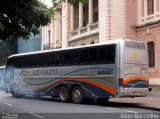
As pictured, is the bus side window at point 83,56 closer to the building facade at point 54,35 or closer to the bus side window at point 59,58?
the bus side window at point 59,58

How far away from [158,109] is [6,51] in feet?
214

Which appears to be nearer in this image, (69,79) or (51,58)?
(69,79)

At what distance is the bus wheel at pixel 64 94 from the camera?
25.9 m

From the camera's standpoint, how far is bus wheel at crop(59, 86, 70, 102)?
2591 cm

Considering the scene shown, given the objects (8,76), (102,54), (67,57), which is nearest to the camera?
(102,54)

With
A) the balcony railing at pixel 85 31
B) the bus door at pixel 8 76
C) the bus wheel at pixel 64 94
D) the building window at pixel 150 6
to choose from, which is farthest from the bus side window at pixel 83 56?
the balcony railing at pixel 85 31

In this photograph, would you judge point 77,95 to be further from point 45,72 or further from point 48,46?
point 48,46

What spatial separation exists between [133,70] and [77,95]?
161 inches

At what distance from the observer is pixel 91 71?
79.3ft

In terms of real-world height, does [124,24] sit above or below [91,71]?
above

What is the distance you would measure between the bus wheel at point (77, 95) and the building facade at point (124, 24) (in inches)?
360

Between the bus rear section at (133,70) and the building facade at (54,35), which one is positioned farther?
the building facade at (54,35)

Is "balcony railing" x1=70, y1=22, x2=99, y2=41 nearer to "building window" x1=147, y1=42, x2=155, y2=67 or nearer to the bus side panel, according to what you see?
"building window" x1=147, y1=42, x2=155, y2=67

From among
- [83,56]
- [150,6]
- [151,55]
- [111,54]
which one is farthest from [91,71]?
Result: [150,6]
